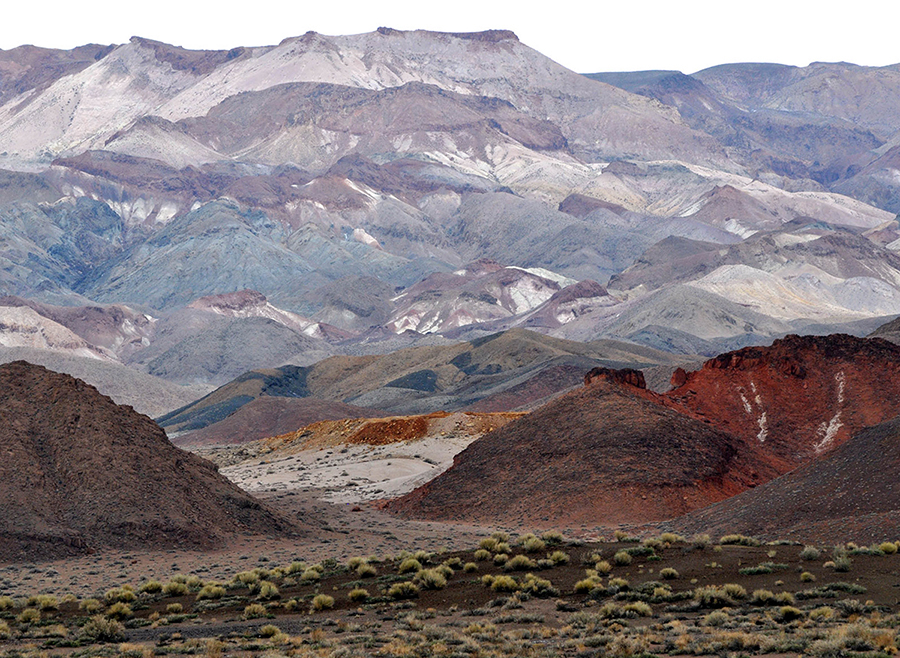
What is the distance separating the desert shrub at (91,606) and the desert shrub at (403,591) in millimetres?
Answer: 6260

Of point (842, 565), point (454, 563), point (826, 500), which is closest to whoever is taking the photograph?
point (842, 565)

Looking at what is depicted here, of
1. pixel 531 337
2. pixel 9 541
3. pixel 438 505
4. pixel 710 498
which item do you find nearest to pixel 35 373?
pixel 9 541

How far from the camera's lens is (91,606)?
2620 cm

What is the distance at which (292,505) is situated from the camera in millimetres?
54750

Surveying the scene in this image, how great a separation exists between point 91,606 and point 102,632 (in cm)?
314

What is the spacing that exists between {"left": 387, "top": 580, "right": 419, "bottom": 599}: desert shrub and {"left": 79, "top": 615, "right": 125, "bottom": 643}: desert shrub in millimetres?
5385

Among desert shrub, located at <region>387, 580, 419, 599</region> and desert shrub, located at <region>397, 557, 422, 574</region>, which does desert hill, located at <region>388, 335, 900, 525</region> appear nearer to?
desert shrub, located at <region>397, 557, 422, 574</region>

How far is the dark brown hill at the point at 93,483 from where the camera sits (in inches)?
1550

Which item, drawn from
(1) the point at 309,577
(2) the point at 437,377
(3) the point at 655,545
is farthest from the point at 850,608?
(2) the point at 437,377

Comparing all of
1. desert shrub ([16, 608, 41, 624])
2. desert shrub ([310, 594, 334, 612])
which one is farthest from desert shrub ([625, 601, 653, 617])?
desert shrub ([16, 608, 41, 624])

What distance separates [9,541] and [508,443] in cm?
2420

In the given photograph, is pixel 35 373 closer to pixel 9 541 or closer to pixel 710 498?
pixel 9 541

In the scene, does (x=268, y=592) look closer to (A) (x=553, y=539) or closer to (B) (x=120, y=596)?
(B) (x=120, y=596)

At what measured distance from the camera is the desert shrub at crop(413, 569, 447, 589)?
85.3 ft
